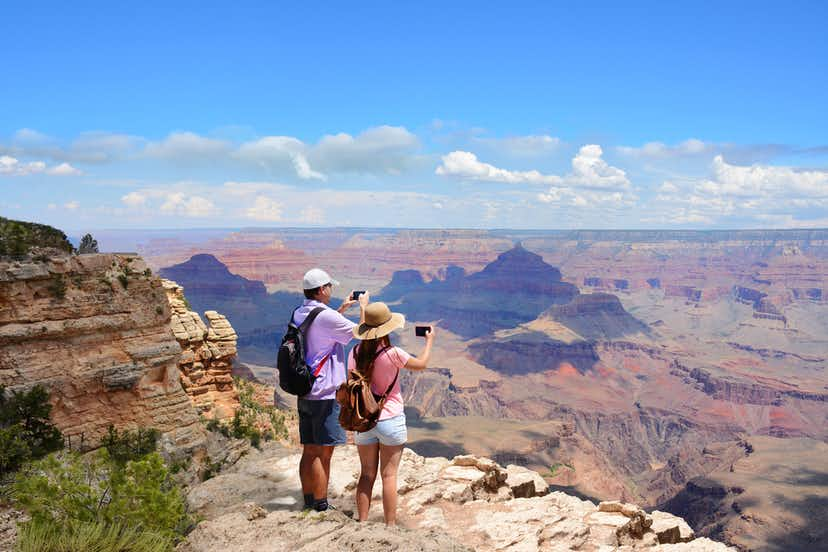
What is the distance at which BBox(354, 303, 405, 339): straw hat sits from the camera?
4.80 metres

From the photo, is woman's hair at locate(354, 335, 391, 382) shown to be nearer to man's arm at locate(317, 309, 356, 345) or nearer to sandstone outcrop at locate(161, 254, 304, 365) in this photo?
man's arm at locate(317, 309, 356, 345)

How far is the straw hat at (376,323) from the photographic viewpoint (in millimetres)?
4805

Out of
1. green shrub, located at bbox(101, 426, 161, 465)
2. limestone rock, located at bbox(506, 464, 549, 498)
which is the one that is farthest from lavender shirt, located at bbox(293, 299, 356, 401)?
green shrub, located at bbox(101, 426, 161, 465)

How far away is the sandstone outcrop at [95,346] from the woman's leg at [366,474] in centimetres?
600

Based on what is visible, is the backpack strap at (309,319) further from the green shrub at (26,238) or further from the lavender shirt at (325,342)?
the green shrub at (26,238)

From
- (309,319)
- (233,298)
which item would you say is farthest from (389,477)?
(233,298)

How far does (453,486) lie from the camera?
711 centimetres

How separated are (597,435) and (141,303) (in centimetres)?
10323

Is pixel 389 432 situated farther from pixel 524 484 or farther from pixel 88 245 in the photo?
pixel 88 245

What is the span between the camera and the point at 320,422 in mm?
5426

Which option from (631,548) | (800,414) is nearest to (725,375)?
(800,414)

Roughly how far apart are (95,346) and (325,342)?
6435 millimetres

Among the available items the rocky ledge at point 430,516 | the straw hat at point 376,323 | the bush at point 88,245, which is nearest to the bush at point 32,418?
the rocky ledge at point 430,516

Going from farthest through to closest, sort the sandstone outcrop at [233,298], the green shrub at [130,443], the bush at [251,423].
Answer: the sandstone outcrop at [233,298]
the bush at [251,423]
the green shrub at [130,443]
